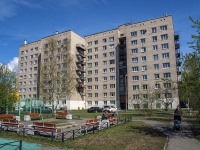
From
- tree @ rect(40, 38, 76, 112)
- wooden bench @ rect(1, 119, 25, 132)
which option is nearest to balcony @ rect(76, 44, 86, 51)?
tree @ rect(40, 38, 76, 112)

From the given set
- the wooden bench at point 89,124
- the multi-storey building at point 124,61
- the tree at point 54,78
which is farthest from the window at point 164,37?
the wooden bench at point 89,124

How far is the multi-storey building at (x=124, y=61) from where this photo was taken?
51281 mm

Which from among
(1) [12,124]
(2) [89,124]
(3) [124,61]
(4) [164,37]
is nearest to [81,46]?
(3) [124,61]

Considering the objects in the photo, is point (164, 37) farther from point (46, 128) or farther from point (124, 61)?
point (46, 128)

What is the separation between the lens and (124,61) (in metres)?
58.8

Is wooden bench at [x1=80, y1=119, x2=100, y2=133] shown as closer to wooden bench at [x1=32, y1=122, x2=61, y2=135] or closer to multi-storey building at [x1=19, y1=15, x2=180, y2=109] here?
wooden bench at [x1=32, y1=122, x2=61, y2=135]

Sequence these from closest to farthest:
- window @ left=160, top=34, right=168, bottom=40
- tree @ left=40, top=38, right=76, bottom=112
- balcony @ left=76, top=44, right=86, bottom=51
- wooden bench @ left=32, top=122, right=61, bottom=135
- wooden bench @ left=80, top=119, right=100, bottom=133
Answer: wooden bench @ left=32, top=122, right=61, bottom=135
wooden bench @ left=80, top=119, right=100, bottom=133
tree @ left=40, top=38, right=76, bottom=112
window @ left=160, top=34, right=168, bottom=40
balcony @ left=76, top=44, right=86, bottom=51

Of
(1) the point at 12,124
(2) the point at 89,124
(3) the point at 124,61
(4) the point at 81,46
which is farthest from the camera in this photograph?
(4) the point at 81,46

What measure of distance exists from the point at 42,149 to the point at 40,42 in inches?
2594

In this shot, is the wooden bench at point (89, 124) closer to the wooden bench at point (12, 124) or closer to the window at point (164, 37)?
the wooden bench at point (12, 124)

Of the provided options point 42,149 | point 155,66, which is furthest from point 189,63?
point 155,66

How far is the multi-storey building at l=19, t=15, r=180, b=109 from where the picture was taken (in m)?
51.3

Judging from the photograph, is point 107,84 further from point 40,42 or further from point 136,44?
point 40,42

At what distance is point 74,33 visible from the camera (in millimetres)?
62625
